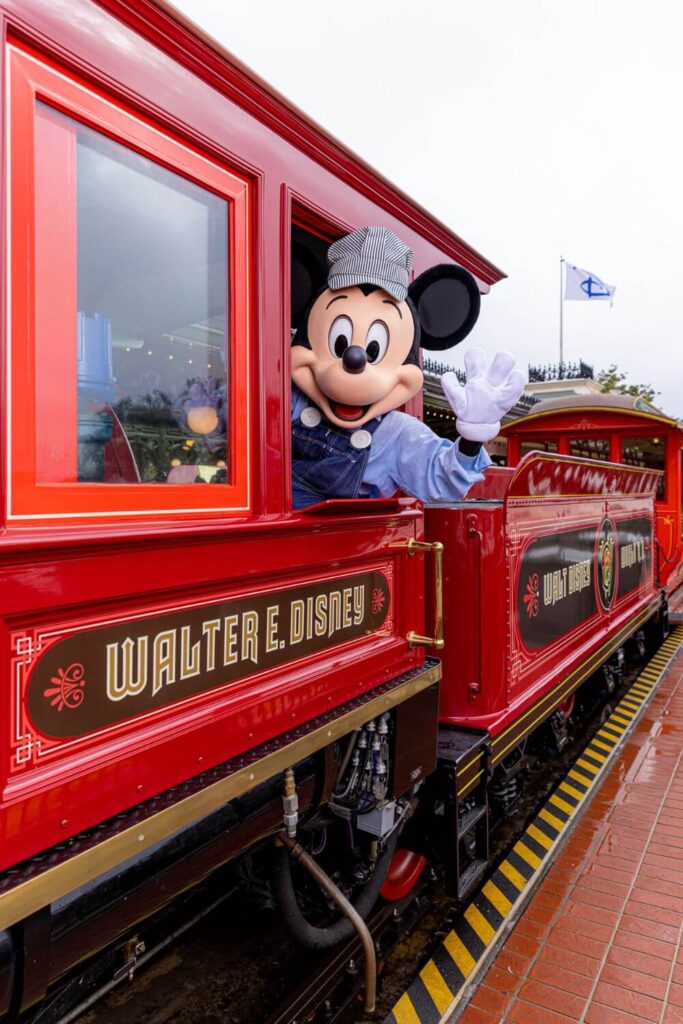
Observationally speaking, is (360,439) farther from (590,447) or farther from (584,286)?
(584,286)

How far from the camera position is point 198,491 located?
1.55 m

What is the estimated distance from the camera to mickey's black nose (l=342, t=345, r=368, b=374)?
2105 millimetres

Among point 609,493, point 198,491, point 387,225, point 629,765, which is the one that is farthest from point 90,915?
point 609,493

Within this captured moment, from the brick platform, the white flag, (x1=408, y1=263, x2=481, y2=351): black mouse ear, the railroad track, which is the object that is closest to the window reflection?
(x1=408, y1=263, x2=481, y2=351): black mouse ear

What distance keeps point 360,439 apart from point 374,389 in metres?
0.19

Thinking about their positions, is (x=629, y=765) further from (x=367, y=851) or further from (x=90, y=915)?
(x=90, y=915)

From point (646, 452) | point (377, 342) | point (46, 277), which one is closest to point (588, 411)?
point (646, 452)

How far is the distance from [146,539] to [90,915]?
0.75 metres

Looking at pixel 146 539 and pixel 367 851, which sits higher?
pixel 146 539

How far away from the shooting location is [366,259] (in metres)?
2.12

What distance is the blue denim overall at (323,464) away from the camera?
7.45 ft

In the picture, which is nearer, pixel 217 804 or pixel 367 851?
pixel 217 804

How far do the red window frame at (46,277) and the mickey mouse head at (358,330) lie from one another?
31.2 inches

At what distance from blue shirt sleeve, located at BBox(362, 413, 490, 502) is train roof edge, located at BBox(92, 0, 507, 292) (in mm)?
757
